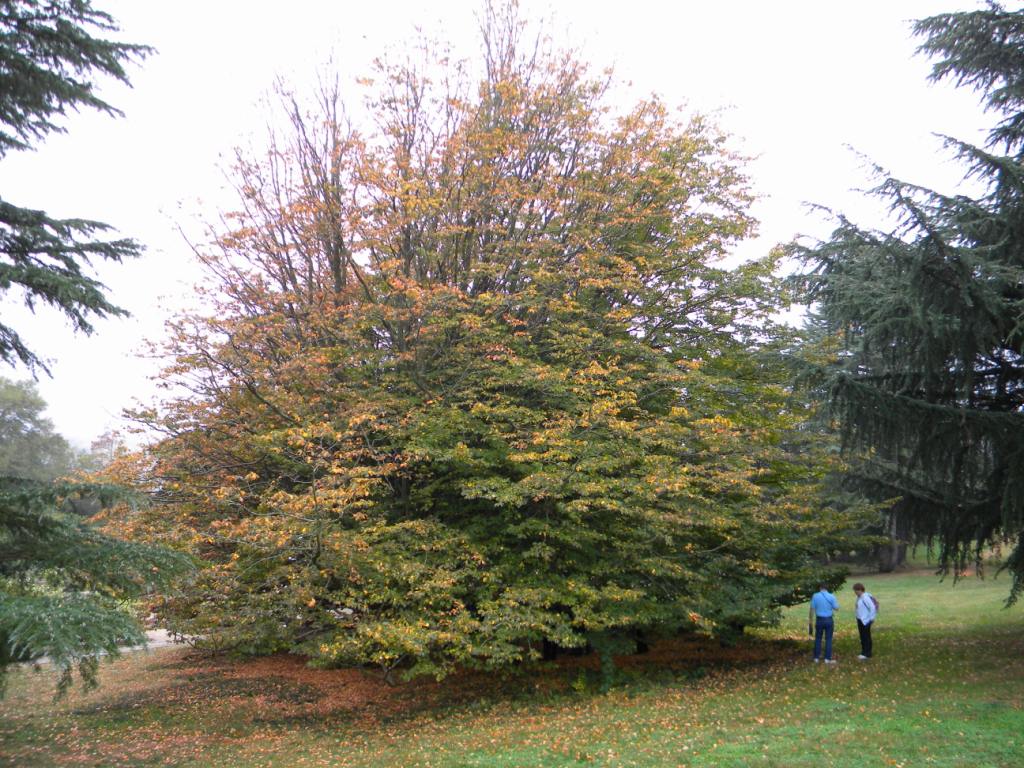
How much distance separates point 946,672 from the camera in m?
10.9

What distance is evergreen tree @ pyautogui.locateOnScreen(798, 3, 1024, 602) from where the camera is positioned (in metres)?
9.39

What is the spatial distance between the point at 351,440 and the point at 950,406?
9.05 metres

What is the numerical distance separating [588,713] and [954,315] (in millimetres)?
7642

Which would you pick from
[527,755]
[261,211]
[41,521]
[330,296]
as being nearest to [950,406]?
[527,755]

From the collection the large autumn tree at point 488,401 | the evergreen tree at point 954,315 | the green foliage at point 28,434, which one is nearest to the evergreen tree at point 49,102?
the large autumn tree at point 488,401

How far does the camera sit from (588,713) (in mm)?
10820

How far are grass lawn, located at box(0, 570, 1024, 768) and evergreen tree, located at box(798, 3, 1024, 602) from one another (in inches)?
118

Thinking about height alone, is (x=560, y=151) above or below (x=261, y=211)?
above

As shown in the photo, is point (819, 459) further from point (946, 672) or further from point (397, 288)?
point (397, 288)

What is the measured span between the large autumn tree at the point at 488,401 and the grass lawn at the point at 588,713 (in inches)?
41.3

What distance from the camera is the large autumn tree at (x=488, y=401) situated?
35.6ft

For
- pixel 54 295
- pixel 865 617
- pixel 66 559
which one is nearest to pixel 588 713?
pixel 865 617

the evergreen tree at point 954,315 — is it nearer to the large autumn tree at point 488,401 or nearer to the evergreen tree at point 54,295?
the large autumn tree at point 488,401

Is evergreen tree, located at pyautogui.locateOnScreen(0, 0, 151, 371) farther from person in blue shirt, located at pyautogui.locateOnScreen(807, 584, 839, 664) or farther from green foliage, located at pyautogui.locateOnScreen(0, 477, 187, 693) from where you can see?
person in blue shirt, located at pyautogui.locateOnScreen(807, 584, 839, 664)
